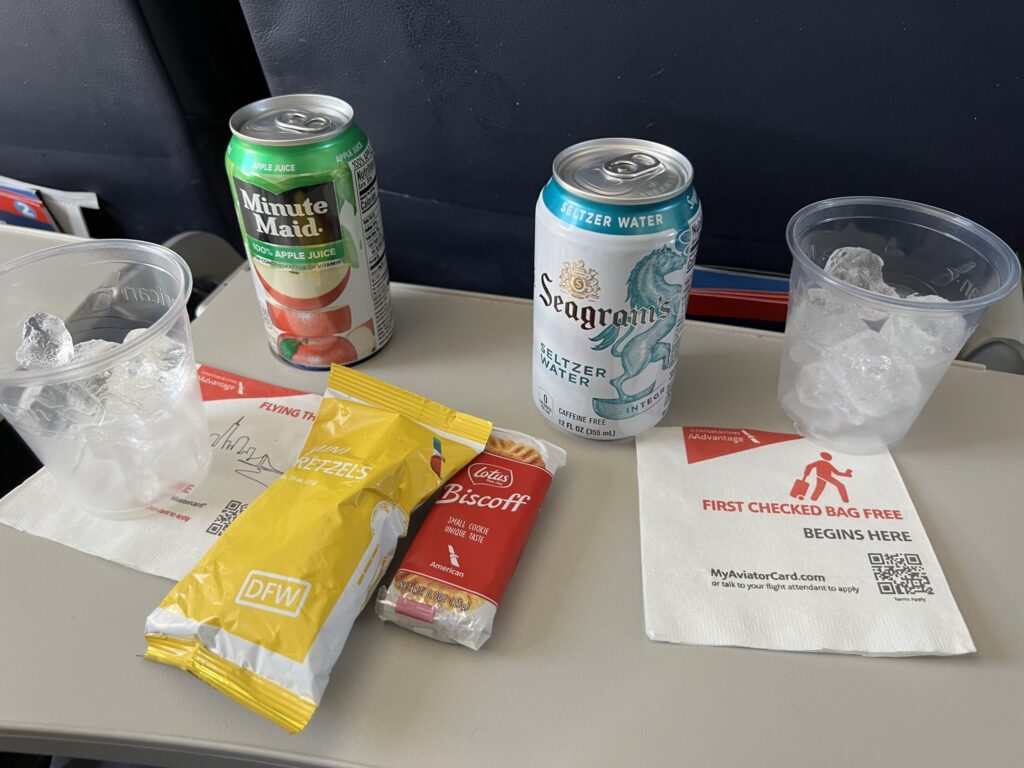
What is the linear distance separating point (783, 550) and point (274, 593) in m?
0.38

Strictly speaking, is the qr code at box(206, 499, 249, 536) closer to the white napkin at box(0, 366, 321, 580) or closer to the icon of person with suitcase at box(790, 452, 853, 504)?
the white napkin at box(0, 366, 321, 580)

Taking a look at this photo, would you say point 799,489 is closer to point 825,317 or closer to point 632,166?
point 825,317

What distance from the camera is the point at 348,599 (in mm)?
500

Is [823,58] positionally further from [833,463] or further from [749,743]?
[749,743]

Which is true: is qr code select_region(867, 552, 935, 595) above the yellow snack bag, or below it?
below

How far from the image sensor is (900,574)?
1.81 feet

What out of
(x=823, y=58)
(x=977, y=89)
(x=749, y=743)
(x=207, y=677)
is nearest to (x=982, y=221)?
(x=977, y=89)

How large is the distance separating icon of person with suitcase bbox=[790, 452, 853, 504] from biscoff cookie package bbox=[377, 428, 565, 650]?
205mm

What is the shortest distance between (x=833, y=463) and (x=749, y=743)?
0.28m

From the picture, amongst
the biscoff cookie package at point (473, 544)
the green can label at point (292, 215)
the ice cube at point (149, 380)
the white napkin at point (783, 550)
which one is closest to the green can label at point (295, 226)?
the green can label at point (292, 215)

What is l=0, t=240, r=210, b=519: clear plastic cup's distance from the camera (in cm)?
54

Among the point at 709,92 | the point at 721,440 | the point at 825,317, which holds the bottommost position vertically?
the point at 721,440

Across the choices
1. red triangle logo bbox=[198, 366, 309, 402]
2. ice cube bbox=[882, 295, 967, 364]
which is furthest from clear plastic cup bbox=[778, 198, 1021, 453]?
red triangle logo bbox=[198, 366, 309, 402]

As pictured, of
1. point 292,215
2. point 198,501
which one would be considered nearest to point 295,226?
point 292,215
